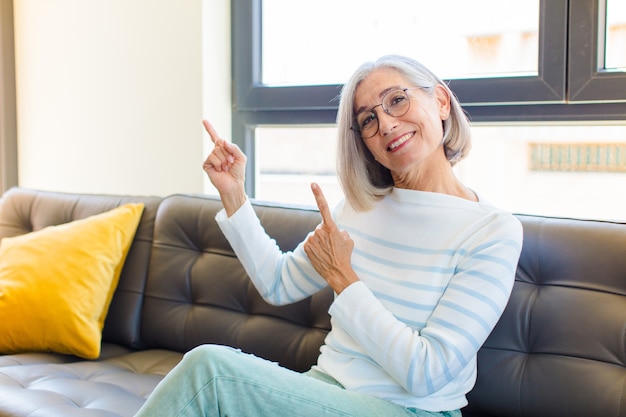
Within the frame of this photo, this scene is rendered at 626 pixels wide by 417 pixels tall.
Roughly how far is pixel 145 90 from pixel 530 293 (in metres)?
1.69

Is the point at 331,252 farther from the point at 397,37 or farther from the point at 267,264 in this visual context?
the point at 397,37

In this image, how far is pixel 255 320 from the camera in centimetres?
198

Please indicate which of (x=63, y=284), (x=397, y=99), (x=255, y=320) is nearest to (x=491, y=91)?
(x=397, y=99)

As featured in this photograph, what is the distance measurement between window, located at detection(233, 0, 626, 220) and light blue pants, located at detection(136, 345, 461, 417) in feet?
3.74

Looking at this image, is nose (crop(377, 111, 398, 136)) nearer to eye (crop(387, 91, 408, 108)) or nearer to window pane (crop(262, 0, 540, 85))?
eye (crop(387, 91, 408, 108))

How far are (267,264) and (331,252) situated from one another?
10.4 inches

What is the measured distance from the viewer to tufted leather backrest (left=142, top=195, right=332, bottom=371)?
1.89 meters

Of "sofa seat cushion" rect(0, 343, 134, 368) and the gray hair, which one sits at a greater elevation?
the gray hair

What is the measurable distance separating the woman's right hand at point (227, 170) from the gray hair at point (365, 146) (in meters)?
0.25

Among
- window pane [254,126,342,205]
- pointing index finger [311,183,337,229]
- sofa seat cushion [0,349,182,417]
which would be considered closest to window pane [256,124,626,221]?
window pane [254,126,342,205]

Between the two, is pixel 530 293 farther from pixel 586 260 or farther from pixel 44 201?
pixel 44 201

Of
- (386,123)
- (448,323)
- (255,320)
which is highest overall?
(386,123)

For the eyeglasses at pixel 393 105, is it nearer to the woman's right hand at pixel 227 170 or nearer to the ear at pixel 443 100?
the ear at pixel 443 100

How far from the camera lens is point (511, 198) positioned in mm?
2201
